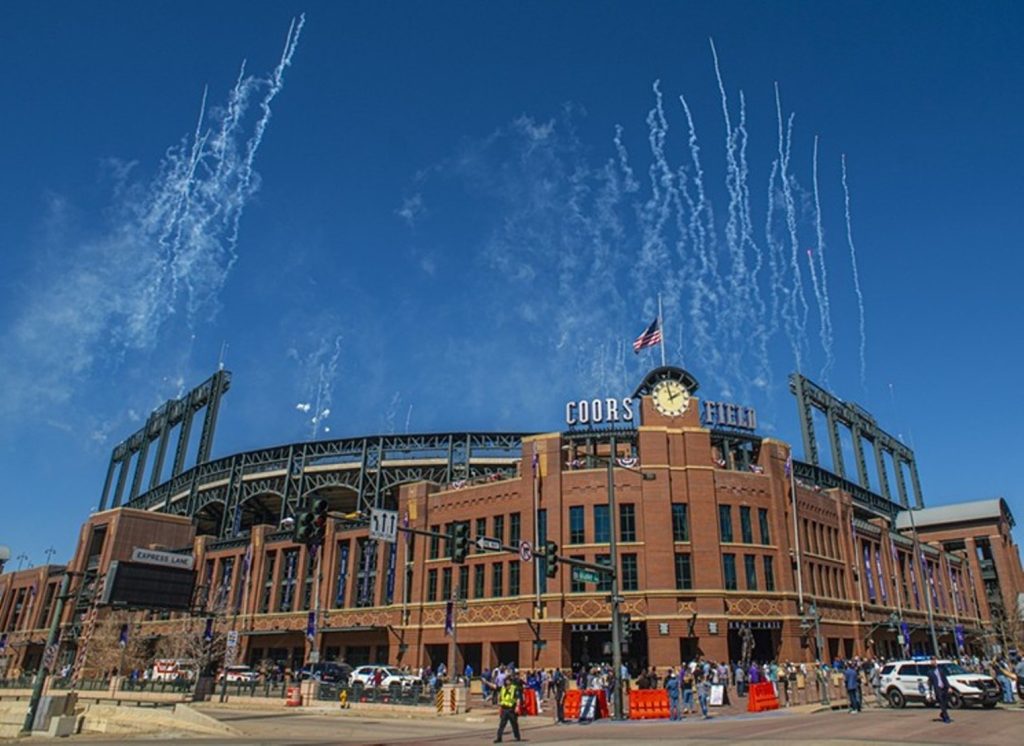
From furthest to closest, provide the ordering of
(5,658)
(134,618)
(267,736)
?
(5,658), (134,618), (267,736)

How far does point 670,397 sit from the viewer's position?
187 ft

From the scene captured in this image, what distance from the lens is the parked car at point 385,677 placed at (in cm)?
4528

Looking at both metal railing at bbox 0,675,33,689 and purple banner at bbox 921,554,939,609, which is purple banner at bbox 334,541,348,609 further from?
purple banner at bbox 921,554,939,609

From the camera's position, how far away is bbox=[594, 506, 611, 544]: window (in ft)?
173

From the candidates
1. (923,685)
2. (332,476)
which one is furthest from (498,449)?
(923,685)

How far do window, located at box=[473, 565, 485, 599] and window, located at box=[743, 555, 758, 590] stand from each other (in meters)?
18.2

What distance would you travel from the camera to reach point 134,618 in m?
79.3

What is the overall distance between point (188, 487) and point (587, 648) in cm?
6506

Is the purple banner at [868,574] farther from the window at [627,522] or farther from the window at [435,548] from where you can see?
the window at [435,548]

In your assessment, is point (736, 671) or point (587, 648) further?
point (587, 648)

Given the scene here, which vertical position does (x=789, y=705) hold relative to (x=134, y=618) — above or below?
below

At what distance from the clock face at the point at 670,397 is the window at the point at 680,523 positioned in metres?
6.79

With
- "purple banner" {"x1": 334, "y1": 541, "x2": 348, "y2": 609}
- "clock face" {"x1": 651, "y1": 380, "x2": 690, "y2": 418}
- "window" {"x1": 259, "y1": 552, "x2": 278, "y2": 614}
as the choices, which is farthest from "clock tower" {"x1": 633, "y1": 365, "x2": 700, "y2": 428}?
"window" {"x1": 259, "y1": 552, "x2": 278, "y2": 614}

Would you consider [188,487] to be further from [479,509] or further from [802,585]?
[802,585]
